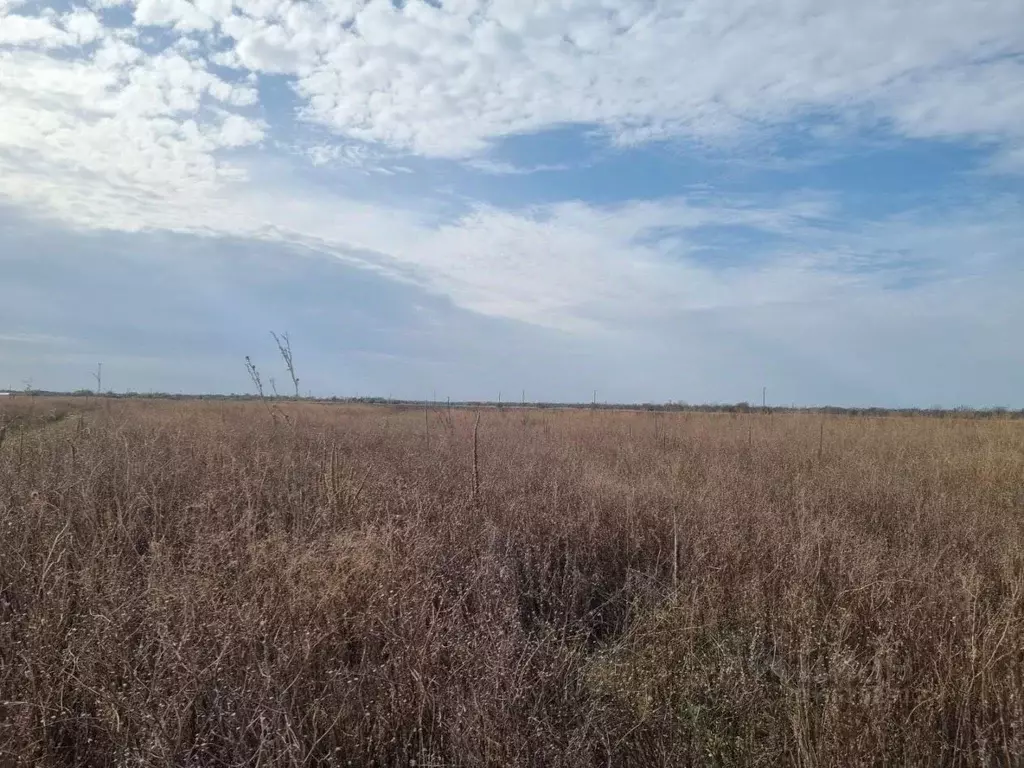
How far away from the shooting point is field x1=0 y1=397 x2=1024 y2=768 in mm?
2559

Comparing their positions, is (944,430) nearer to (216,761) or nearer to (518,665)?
(518,665)

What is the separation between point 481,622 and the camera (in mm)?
3127

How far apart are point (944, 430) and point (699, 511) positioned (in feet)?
33.8

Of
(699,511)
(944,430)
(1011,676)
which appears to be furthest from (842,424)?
(1011,676)

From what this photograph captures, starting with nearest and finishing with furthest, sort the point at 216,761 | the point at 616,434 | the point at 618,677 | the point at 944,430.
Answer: the point at 216,761 < the point at 618,677 < the point at 944,430 < the point at 616,434

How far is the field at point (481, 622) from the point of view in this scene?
2.56 m

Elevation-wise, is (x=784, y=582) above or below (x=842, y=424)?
below

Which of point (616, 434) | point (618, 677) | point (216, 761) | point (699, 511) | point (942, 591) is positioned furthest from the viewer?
point (616, 434)

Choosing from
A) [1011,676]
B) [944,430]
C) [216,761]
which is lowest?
[216,761]

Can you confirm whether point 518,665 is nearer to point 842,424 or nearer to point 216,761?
point 216,761

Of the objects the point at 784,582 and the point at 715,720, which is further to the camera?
the point at 784,582

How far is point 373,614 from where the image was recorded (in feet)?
10.8

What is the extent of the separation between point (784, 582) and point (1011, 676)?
1.40m

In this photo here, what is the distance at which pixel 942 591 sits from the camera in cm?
384
